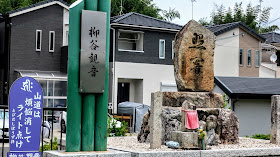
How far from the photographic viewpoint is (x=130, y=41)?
33188 millimetres

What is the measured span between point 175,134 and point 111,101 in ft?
66.0

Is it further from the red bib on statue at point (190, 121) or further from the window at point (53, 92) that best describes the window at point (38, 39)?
the red bib on statue at point (190, 121)

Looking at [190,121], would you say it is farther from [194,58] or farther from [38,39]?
[38,39]

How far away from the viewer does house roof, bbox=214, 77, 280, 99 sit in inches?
870

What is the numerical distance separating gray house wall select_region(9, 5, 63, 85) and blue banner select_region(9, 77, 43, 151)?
2239 cm

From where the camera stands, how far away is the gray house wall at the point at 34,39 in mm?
29672

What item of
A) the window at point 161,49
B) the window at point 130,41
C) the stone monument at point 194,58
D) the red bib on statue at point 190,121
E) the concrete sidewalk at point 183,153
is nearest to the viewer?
the concrete sidewalk at point 183,153

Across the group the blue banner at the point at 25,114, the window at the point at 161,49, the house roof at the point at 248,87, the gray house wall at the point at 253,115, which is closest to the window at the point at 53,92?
the window at the point at 161,49

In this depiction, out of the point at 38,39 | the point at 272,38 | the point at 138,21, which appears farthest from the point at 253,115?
the point at 272,38

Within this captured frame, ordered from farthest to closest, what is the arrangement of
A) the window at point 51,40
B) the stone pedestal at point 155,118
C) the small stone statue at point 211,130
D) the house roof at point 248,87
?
the window at point 51,40
the house roof at point 248,87
the small stone statue at point 211,130
the stone pedestal at point 155,118

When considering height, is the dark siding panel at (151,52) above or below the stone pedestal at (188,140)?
above

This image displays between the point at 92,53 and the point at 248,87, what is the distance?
1575cm

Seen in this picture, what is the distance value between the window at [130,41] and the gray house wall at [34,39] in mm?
4415

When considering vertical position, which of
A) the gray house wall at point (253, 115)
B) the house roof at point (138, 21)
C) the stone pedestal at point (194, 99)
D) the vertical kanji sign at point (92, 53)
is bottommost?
the gray house wall at point (253, 115)
